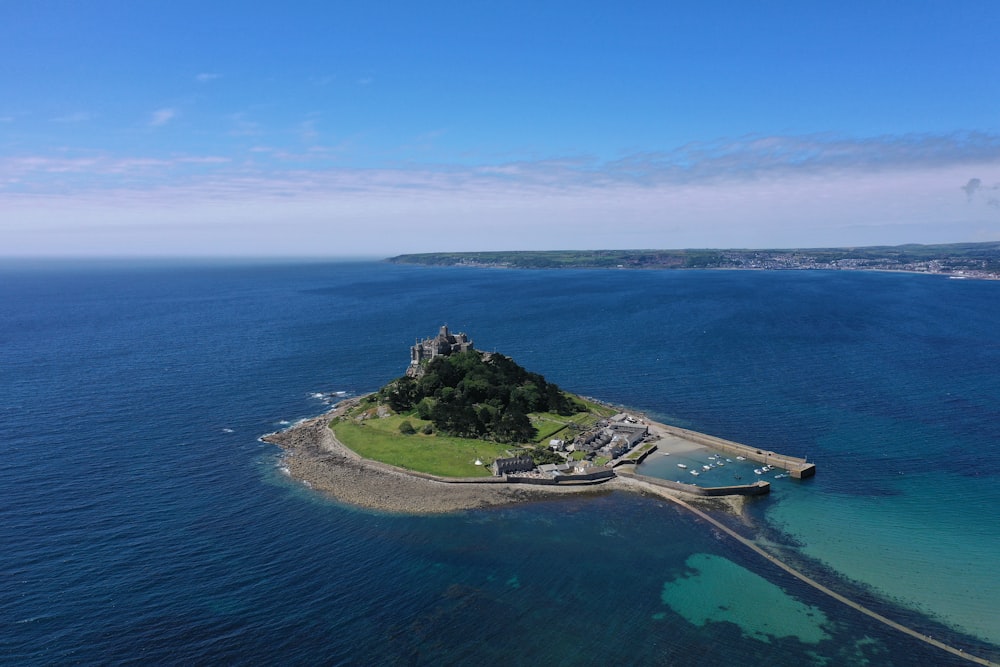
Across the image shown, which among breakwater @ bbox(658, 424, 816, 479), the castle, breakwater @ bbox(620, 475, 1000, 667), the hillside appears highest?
the castle

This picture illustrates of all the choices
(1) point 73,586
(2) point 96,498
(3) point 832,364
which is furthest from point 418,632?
(3) point 832,364

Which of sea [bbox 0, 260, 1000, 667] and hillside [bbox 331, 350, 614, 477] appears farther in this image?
hillside [bbox 331, 350, 614, 477]

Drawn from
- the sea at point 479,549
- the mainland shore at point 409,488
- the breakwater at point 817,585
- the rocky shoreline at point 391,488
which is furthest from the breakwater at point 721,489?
the rocky shoreline at point 391,488

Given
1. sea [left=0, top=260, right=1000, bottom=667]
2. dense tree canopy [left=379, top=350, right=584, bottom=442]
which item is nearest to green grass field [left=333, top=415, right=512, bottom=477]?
dense tree canopy [left=379, top=350, right=584, bottom=442]

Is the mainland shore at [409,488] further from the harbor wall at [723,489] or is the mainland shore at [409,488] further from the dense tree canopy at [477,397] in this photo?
the dense tree canopy at [477,397]

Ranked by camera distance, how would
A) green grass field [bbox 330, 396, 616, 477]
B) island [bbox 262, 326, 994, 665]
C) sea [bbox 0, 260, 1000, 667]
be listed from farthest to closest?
1. green grass field [bbox 330, 396, 616, 477]
2. island [bbox 262, 326, 994, 665]
3. sea [bbox 0, 260, 1000, 667]

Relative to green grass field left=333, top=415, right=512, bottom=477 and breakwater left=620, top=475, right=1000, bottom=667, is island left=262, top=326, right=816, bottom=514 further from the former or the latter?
breakwater left=620, top=475, right=1000, bottom=667

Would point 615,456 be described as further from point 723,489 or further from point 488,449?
point 488,449
